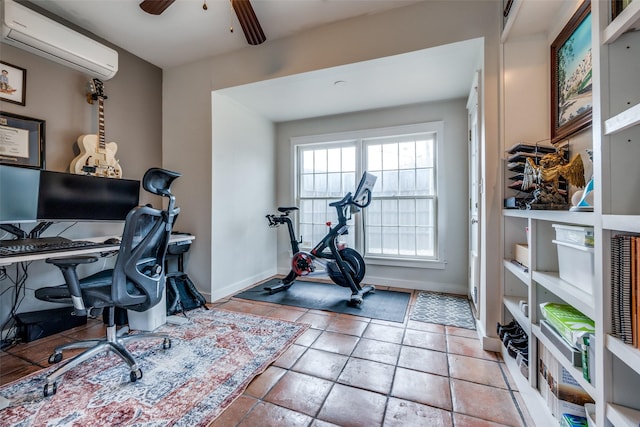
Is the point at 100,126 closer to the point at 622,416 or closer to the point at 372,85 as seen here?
the point at 372,85

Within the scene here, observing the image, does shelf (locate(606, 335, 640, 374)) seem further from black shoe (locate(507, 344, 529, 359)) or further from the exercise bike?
the exercise bike

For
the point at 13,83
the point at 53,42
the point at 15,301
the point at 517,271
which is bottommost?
the point at 15,301

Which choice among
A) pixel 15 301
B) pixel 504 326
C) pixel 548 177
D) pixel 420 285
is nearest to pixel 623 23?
pixel 548 177

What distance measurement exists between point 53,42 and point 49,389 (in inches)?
101

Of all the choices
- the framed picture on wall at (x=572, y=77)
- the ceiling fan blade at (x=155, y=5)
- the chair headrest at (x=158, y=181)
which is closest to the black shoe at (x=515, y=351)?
the framed picture on wall at (x=572, y=77)

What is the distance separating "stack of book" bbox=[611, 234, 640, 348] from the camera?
2.49 ft

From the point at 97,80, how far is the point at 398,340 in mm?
3704

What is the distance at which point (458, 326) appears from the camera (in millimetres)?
2432

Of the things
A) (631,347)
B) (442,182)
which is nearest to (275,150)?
(442,182)

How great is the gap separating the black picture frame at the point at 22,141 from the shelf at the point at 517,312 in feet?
12.6

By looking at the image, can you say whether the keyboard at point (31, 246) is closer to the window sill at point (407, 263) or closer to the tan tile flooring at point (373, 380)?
the tan tile flooring at point (373, 380)

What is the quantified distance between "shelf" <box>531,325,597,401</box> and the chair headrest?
2.31 meters

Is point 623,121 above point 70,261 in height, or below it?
above

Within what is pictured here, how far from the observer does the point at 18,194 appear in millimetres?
1949
